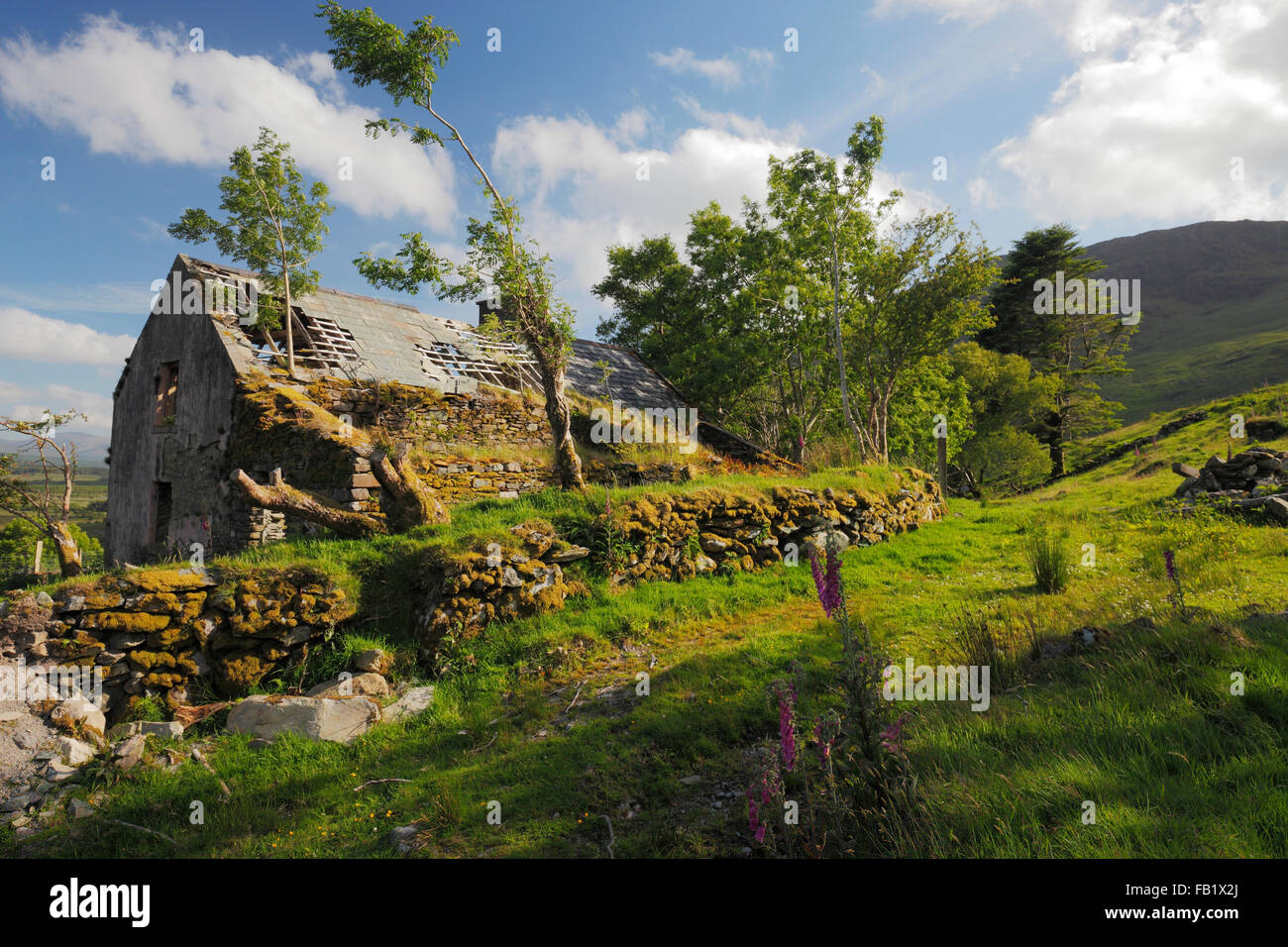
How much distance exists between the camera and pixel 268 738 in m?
5.43

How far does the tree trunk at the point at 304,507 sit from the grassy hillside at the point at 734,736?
0.63 metres

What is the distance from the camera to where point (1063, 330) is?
33281 millimetres

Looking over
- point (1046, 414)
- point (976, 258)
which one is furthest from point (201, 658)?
point (1046, 414)

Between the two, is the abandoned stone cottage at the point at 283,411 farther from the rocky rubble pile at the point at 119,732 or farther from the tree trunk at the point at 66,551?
the rocky rubble pile at the point at 119,732

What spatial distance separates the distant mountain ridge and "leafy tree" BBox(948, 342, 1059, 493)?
2533 centimetres

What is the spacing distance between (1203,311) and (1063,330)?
430ft

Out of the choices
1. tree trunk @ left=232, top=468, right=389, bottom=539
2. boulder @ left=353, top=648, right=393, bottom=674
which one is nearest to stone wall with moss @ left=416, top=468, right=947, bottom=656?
boulder @ left=353, top=648, right=393, bottom=674

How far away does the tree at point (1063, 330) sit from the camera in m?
32.2

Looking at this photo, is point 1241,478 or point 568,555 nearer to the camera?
point 568,555

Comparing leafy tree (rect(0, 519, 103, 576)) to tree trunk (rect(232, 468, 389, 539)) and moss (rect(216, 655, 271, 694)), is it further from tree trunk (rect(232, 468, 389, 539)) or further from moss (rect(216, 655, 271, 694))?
moss (rect(216, 655, 271, 694))

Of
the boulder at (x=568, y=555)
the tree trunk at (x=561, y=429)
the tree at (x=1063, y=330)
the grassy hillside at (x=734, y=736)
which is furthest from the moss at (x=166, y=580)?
the tree at (x=1063, y=330)

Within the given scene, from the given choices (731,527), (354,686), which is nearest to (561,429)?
(731,527)
